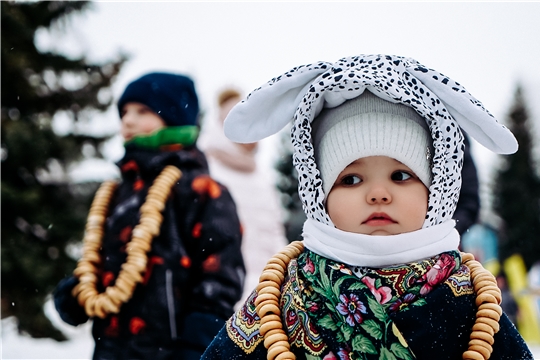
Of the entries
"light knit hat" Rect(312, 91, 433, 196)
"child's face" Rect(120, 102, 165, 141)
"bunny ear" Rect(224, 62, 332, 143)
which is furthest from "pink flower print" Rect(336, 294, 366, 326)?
"child's face" Rect(120, 102, 165, 141)

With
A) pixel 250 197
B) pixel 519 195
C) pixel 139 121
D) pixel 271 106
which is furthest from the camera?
pixel 519 195

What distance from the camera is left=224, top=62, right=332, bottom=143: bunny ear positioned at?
143 centimetres

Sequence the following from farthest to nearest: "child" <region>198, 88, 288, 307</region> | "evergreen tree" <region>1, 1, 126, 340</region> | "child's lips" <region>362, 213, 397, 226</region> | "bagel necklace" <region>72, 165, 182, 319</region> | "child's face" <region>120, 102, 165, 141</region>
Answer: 1. "evergreen tree" <region>1, 1, 126, 340</region>
2. "child" <region>198, 88, 288, 307</region>
3. "child's face" <region>120, 102, 165, 141</region>
4. "bagel necklace" <region>72, 165, 182, 319</region>
5. "child's lips" <region>362, 213, 397, 226</region>

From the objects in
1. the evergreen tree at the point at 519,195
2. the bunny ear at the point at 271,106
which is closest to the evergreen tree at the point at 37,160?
the bunny ear at the point at 271,106

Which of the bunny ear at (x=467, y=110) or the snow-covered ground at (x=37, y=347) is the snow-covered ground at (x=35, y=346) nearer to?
the snow-covered ground at (x=37, y=347)

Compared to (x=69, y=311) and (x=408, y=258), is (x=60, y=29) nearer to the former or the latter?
→ (x=69, y=311)

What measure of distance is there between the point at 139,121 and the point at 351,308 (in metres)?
1.70

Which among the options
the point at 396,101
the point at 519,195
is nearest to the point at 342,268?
the point at 396,101

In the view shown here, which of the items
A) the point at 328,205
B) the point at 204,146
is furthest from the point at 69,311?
the point at 204,146

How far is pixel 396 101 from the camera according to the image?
4.34 ft

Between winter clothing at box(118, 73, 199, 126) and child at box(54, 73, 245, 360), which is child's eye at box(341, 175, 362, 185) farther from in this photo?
winter clothing at box(118, 73, 199, 126)

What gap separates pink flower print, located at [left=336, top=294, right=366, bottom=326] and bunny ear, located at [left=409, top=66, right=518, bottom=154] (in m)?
0.51

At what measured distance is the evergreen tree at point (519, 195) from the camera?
1838cm

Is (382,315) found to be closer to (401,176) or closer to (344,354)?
(344,354)
